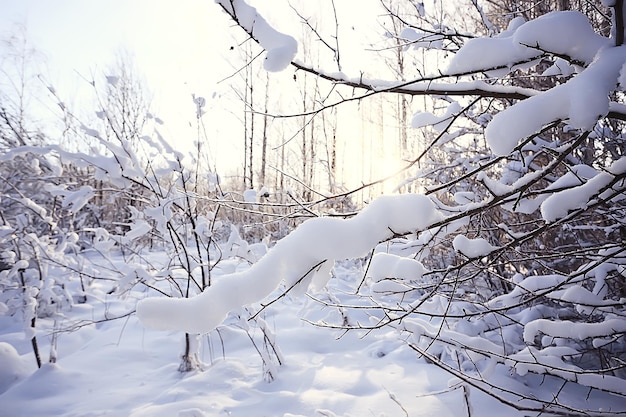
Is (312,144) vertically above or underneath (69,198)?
above

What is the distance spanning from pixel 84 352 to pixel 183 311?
3585 millimetres

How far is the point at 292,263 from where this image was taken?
83 centimetres

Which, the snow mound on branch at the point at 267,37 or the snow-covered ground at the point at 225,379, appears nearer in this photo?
the snow mound on branch at the point at 267,37

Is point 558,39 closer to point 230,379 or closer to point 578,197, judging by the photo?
point 578,197

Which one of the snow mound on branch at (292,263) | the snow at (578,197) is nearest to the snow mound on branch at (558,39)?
the snow at (578,197)

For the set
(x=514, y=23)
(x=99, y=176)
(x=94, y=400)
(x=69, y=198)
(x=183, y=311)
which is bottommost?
(x=94, y=400)

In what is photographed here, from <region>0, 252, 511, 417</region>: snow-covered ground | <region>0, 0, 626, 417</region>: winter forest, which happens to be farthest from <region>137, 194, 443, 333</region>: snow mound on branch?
<region>0, 252, 511, 417</region>: snow-covered ground

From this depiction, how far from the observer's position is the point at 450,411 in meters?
2.32

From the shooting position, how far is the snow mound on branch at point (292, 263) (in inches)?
30.7

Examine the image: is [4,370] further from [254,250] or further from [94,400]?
[254,250]

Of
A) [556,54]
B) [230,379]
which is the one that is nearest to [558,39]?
[556,54]

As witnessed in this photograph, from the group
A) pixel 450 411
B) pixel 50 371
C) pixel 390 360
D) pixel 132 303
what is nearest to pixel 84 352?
pixel 50 371

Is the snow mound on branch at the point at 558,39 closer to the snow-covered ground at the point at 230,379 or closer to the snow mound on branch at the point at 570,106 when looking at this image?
the snow mound on branch at the point at 570,106

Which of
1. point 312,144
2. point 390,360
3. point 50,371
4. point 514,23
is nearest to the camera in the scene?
point 514,23
